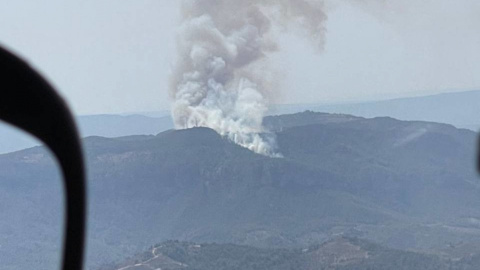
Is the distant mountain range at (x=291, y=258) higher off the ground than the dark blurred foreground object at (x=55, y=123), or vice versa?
the dark blurred foreground object at (x=55, y=123)

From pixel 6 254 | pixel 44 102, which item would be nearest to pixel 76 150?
pixel 44 102

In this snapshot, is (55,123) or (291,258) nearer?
(55,123)

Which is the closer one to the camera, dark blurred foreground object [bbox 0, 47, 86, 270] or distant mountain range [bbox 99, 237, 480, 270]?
dark blurred foreground object [bbox 0, 47, 86, 270]

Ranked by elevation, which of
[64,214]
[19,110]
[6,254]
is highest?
[19,110]

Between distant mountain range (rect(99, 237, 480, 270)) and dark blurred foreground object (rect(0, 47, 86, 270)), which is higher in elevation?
dark blurred foreground object (rect(0, 47, 86, 270))

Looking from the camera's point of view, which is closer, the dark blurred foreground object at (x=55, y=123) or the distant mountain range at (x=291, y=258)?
the dark blurred foreground object at (x=55, y=123)

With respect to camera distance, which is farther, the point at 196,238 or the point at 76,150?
the point at 196,238

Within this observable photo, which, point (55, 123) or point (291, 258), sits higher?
point (55, 123)

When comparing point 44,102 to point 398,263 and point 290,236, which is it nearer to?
point 398,263
